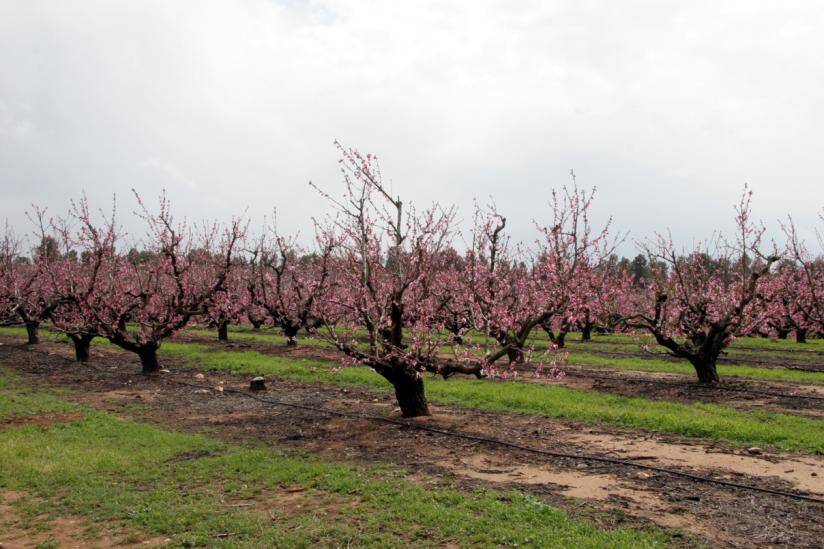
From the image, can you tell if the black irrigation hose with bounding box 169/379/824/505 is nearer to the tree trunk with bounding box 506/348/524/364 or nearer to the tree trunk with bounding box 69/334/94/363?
the tree trunk with bounding box 506/348/524/364

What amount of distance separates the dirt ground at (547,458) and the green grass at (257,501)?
73cm

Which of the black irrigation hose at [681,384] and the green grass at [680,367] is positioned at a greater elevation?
the green grass at [680,367]

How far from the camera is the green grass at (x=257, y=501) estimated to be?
7047 mm

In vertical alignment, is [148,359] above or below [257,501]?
above

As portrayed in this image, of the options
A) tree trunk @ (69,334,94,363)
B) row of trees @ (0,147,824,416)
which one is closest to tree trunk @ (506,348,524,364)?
row of trees @ (0,147,824,416)

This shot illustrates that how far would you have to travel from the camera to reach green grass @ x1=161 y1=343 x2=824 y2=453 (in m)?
12.4

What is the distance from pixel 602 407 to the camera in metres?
15.6

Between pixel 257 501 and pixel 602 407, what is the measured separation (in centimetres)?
1001

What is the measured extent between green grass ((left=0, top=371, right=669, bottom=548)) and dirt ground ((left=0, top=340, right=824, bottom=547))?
2.40 ft

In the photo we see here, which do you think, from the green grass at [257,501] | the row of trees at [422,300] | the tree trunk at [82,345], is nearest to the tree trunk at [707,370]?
the row of trees at [422,300]

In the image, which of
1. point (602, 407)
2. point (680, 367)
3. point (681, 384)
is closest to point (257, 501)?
point (602, 407)

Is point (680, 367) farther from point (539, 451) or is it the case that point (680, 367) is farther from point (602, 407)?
point (539, 451)

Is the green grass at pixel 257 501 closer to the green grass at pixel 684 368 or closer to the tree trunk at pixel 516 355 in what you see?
the tree trunk at pixel 516 355

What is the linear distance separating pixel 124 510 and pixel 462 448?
582 cm
